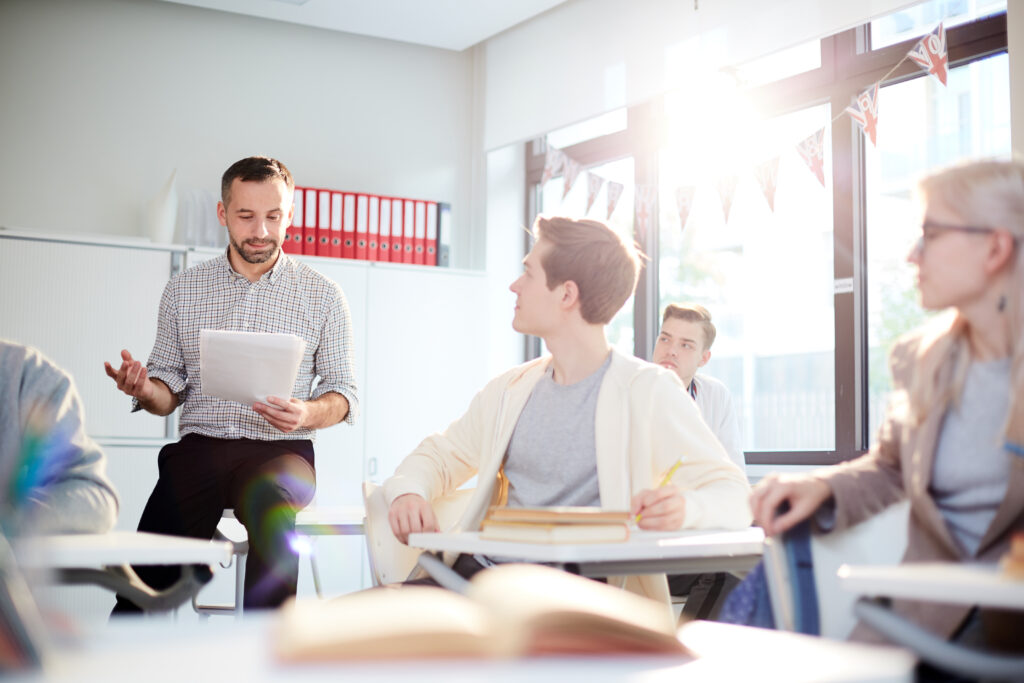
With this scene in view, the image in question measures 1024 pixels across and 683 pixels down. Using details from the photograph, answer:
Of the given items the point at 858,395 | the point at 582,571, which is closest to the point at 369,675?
the point at 582,571

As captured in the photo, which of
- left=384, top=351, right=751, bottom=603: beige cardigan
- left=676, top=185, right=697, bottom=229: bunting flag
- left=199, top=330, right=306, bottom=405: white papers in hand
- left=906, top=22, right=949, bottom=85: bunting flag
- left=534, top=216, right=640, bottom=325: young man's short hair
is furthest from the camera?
left=676, top=185, right=697, bottom=229: bunting flag

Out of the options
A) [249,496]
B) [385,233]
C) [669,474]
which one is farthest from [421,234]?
[669,474]

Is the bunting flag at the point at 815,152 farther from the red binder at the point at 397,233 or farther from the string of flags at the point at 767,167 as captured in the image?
the red binder at the point at 397,233

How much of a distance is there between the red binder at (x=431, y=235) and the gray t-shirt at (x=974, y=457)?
3.91 metres

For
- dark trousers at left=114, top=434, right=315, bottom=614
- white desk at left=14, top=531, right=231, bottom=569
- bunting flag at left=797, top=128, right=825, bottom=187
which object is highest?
bunting flag at left=797, top=128, right=825, bottom=187

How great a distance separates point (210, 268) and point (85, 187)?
201 cm

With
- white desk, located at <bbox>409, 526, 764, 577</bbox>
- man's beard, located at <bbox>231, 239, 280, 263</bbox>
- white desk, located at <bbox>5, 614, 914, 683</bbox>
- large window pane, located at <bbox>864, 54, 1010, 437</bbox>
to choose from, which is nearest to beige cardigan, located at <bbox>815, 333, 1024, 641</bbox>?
white desk, located at <bbox>409, 526, 764, 577</bbox>

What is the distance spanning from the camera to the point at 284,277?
3.14m

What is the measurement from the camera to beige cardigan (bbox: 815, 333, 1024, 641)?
1.35 metres

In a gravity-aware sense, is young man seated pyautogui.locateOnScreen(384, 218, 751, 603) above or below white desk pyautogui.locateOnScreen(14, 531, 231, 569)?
above

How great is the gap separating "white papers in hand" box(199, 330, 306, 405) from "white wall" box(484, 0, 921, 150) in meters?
2.45

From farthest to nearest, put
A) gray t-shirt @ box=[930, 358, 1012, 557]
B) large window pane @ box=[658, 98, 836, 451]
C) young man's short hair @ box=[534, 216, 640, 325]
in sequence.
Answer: large window pane @ box=[658, 98, 836, 451] → young man's short hair @ box=[534, 216, 640, 325] → gray t-shirt @ box=[930, 358, 1012, 557]

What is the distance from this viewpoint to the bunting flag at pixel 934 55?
352 cm

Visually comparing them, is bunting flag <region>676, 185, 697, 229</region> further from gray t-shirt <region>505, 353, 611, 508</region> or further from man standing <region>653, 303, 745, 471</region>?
gray t-shirt <region>505, 353, 611, 508</region>
